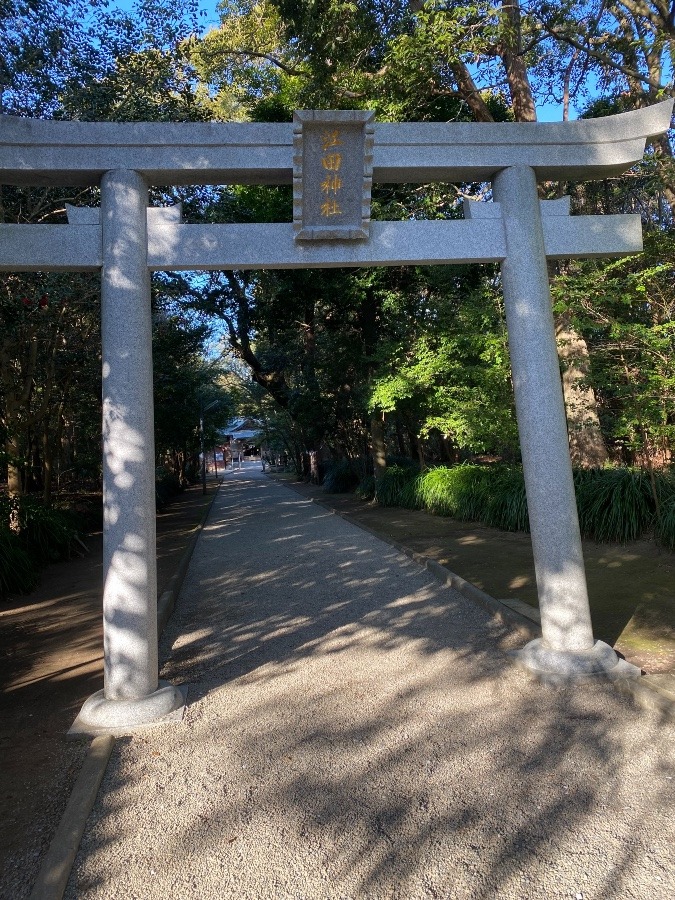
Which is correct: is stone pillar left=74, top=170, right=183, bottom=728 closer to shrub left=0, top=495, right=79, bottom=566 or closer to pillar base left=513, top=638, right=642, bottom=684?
pillar base left=513, top=638, right=642, bottom=684

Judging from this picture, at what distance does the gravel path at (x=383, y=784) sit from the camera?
2656mm

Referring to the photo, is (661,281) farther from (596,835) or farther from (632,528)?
(596,835)

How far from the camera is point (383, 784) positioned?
11.1 feet

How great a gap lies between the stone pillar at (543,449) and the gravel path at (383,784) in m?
0.30

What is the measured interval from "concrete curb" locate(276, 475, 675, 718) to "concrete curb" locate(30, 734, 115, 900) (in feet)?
11.1

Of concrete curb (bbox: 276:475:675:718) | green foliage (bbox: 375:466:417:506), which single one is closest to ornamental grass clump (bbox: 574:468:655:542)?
concrete curb (bbox: 276:475:675:718)

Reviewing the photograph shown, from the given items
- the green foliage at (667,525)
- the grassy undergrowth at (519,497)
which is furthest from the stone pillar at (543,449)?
the grassy undergrowth at (519,497)

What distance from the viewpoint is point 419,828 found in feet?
9.77

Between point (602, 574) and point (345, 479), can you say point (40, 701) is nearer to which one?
point (602, 574)

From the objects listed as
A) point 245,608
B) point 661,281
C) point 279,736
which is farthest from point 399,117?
point 279,736

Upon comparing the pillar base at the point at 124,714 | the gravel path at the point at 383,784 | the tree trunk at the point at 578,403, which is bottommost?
the gravel path at the point at 383,784

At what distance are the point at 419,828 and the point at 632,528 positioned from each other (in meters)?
7.30

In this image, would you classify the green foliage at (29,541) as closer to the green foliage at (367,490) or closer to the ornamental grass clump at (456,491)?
the ornamental grass clump at (456,491)

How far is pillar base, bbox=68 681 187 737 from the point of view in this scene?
4.18m
